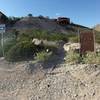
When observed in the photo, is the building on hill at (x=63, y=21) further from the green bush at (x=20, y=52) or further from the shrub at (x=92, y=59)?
the shrub at (x=92, y=59)

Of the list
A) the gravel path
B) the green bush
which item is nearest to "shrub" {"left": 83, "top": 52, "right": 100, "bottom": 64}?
the gravel path

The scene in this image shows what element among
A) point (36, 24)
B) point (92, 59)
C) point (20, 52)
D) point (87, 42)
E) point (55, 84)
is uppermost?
point (36, 24)

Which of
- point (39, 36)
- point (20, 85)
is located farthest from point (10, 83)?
point (39, 36)

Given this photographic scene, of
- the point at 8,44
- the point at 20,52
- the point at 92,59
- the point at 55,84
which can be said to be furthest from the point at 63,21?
the point at 55,84

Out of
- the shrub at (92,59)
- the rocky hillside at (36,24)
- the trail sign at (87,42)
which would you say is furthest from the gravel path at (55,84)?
the rocky hillside at (36,24)

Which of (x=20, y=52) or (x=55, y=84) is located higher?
(x=20, y=52)

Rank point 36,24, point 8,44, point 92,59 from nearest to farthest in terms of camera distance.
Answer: point 92,59, point 8,44, point 36,24

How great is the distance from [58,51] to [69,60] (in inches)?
180

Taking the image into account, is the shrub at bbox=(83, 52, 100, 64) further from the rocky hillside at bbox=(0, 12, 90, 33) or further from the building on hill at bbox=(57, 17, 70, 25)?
the building on hill at bbox=(57, 17, 70, 25)

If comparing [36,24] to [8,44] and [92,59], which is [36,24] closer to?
[8,44]

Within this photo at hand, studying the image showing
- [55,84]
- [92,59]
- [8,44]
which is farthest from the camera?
[8,44]

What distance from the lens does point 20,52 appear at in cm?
1822

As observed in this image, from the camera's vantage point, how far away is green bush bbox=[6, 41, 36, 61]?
18.0 m

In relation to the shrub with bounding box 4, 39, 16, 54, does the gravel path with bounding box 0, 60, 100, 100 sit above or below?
below
